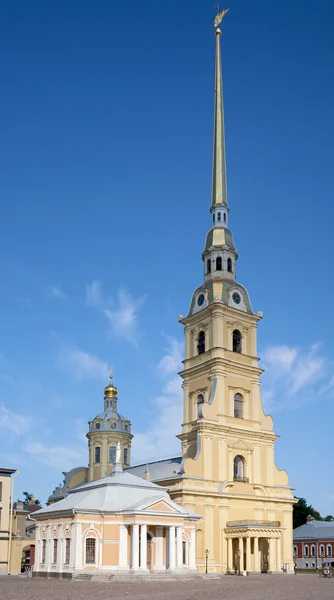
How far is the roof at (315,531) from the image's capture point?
279 ft

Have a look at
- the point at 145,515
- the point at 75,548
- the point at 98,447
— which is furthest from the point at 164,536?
the point at 98,447

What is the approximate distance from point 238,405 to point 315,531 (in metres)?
35.3

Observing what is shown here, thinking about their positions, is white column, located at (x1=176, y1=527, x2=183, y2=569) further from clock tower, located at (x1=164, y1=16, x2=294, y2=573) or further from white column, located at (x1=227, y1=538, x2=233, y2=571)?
white column, located at (x1=227, y1=538, x2=233, y2=571)

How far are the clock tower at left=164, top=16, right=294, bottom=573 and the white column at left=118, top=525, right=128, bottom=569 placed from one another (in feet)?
35.4

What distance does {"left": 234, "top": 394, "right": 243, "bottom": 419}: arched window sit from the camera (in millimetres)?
59844

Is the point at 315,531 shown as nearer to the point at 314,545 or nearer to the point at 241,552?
the point at 314,545

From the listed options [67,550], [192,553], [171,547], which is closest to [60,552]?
[67,550]

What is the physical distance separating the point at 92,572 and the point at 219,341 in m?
24.1

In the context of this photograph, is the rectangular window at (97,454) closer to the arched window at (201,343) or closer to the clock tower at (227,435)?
the clock tower at (227,435)

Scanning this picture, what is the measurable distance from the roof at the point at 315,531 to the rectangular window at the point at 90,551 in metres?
49.3

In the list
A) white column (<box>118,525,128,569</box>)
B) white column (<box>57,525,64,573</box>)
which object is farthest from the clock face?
white column (<box>57,525,64,573</box>)

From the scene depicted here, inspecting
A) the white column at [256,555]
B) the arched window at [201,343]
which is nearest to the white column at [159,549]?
the white column at [256,555]

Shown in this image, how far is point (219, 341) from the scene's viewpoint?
196ft

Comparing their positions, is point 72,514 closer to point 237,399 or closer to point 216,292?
point 237,399
